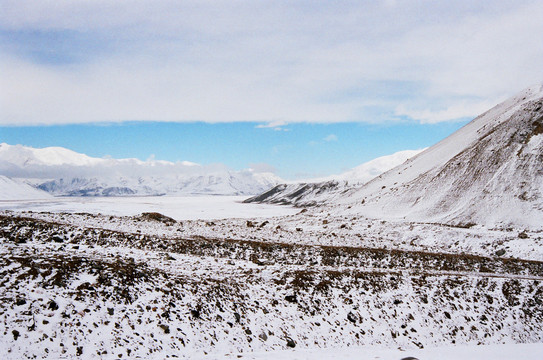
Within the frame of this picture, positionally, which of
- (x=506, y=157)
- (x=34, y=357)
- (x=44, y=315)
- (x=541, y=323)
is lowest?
(x=541, y=323)

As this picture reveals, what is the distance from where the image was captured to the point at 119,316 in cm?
1204

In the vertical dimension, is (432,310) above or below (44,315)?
below

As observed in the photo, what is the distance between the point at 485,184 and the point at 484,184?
0.16 m

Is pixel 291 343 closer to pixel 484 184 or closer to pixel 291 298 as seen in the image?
pixel 291 298

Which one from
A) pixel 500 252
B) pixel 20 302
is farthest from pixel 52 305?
pixel 500 252

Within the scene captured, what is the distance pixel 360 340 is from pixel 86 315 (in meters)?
10.2

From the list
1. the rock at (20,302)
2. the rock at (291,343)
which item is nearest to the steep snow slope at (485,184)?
the rock at (291,343)

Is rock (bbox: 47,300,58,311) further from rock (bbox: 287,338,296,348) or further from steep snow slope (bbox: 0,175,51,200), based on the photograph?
steep snow slope (bbox: 0,175,51,200)

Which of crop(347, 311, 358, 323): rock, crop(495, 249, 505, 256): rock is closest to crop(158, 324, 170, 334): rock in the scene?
crop(347, 311, 358, 323): rock

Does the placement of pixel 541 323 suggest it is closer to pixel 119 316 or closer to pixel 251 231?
pixel 119 316

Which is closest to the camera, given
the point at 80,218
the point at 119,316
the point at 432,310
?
the point at 119,316

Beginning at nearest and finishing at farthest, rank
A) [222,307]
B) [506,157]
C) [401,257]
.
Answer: [222,307], [401,257], [506,157]

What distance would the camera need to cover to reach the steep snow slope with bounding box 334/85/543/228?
41.4 m

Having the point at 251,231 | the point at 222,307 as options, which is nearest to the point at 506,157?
the point at 251,231
